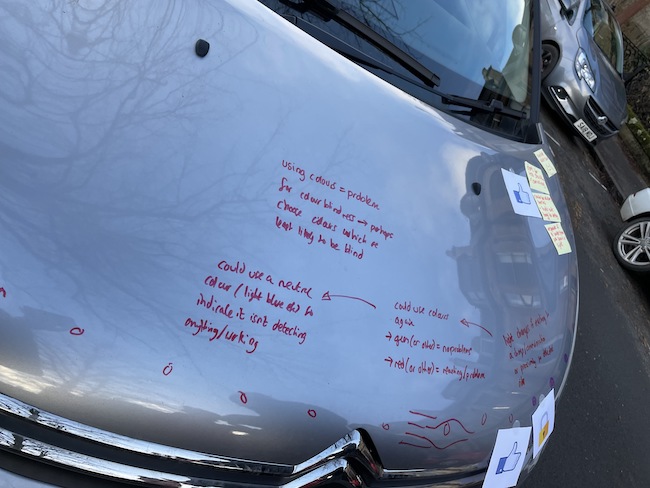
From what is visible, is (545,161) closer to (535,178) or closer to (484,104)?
(535,178)

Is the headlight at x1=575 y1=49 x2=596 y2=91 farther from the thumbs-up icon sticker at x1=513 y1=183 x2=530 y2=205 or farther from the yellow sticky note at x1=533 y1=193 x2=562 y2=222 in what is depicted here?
the thumbs-up icon sticker at x1=513 y1=183 x2=530 y2=205

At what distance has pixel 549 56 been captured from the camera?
18.0 ft

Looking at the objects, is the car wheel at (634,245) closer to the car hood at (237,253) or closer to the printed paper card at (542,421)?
the printed paper card at (542,421)

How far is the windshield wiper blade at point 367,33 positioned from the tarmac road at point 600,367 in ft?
4.50

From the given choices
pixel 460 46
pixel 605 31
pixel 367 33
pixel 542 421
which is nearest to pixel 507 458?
pixel 542 421

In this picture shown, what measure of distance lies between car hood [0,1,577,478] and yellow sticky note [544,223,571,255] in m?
0.49

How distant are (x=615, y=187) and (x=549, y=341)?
542cm

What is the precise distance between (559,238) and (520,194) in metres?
0.29

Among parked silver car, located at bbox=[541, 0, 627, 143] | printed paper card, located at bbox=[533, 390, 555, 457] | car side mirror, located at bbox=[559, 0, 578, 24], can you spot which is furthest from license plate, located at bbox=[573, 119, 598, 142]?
printed paper card, located at bbox=[533, 390, 555, 457]

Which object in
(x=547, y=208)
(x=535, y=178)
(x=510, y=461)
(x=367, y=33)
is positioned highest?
(x=367, y=33)

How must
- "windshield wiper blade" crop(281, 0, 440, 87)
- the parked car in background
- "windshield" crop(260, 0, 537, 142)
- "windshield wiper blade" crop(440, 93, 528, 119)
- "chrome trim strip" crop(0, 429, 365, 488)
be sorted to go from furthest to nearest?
the parked car in background < "windshield wiper blade" crop(440, 93, 528, 119) < "windshield" crop(260, 0, 537, 142) < "windshield wiper blade" crop(281, 0, 440, 87) < "chrome trim strip" crop(0, 429, 365, 488)

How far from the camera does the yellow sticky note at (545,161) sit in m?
2.30

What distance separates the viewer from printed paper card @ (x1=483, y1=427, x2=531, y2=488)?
1.52m

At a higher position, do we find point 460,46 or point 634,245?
point 634,245
